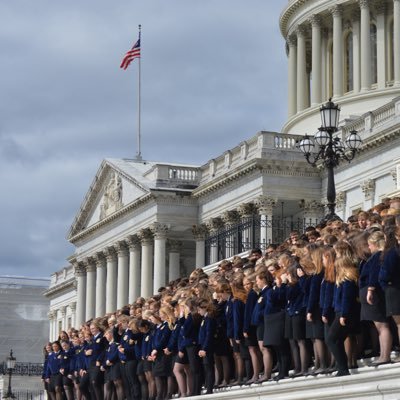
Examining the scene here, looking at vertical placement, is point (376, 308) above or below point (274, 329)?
above

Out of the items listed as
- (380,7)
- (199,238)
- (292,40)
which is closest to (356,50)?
(380,7)

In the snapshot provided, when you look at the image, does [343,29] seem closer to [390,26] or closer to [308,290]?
[390,26]

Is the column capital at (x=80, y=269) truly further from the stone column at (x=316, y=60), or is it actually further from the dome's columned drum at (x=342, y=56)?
the stone column at (x=316, y=60)

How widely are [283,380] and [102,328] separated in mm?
7729

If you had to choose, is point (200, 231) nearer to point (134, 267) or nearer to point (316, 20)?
point (134, 267)

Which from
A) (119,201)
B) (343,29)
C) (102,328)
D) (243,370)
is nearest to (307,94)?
(343,29)

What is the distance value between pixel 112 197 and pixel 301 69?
13.5 meters

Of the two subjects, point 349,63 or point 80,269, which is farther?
point 80,269

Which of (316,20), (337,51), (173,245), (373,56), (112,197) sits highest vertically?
Answer: (316,20)

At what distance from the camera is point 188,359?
2192 centimetres

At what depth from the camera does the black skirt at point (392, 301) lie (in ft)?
54.2

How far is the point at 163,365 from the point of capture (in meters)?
22.8

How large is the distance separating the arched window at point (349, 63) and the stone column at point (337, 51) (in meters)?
0.95

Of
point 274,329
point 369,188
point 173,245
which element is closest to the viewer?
point 274,329
